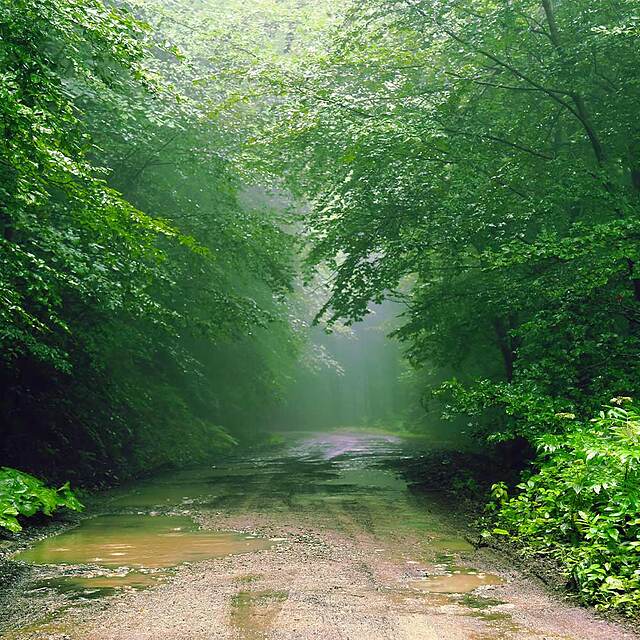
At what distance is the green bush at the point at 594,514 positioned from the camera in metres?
5.11

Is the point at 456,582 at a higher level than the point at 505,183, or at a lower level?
lower

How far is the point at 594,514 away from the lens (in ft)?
20.2

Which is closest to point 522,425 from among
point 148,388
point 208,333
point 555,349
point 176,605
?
point 555,349

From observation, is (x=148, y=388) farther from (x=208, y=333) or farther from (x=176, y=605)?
(x=176, y=605)

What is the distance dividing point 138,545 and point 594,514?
4.58 meters

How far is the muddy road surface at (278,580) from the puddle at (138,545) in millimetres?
22

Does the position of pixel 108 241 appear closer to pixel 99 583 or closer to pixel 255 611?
pixel 99 583

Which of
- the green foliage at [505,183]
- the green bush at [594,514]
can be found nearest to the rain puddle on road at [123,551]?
the green bush at [594,514]

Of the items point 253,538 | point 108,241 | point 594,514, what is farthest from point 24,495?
point 594,514

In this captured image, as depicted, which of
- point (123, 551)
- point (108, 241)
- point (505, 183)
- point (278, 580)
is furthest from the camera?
point (505, 183)

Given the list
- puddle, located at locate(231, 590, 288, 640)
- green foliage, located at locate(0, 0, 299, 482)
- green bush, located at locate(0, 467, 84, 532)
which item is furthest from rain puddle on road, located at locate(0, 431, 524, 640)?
green foliage, located at locate(0, 0, 299, 482)

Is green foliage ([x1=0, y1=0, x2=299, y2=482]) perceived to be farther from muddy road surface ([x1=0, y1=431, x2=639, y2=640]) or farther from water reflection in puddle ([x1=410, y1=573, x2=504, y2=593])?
water reflection in puddle ([x1=410, y1=573, x2=504, y2=593])

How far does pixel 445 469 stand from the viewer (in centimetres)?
1449

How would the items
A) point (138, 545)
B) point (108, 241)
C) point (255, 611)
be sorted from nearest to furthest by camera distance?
point (255, 611) → point (138, 545) → point (108, 241)
